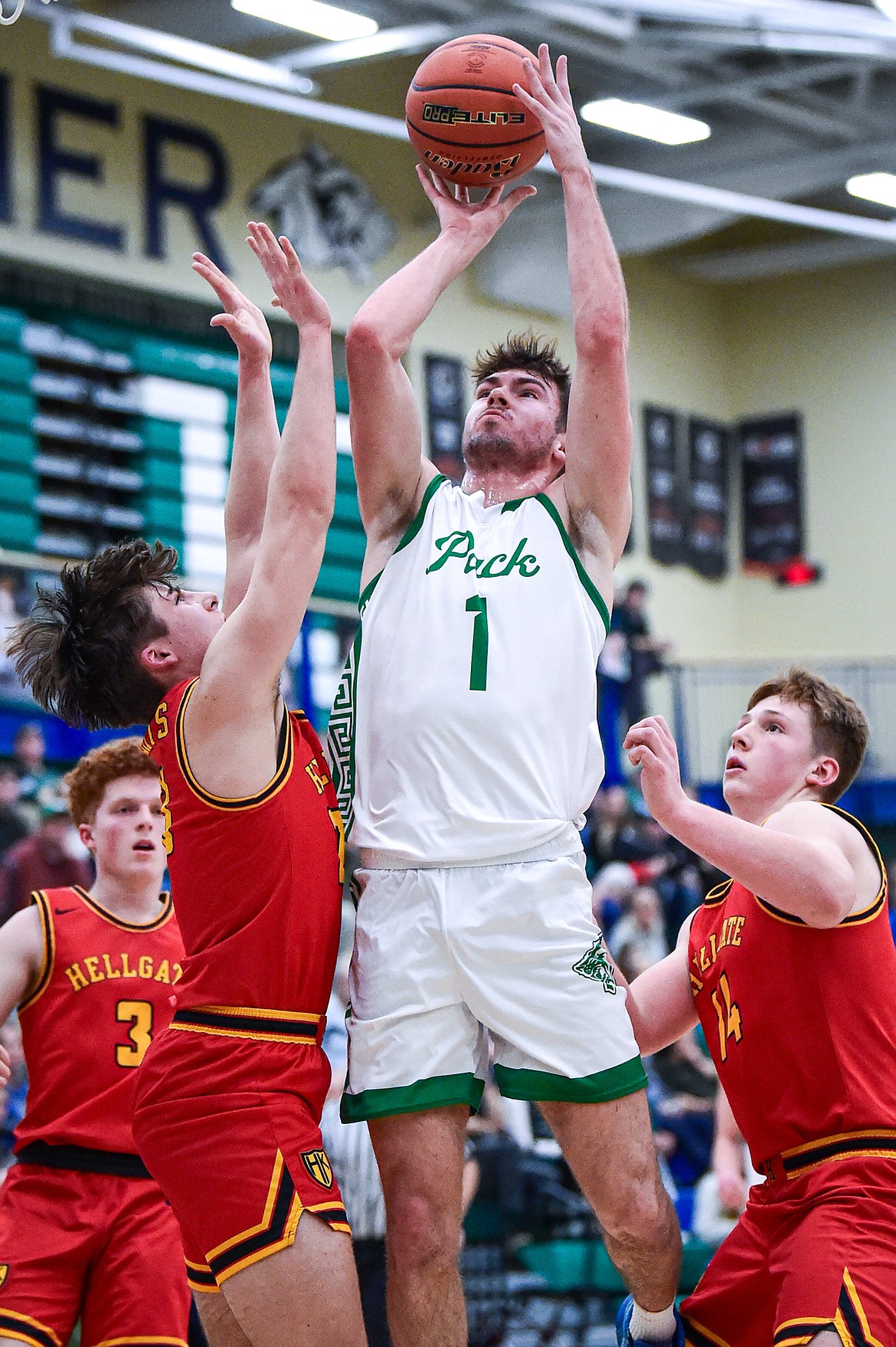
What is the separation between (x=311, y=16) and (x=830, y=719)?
1025 centimetres

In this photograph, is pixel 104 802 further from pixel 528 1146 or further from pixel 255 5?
pixel 255 5

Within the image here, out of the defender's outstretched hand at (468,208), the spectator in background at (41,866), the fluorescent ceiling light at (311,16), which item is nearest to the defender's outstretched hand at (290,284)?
the defender's outstretched hand at (468,208)

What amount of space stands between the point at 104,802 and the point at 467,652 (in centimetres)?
181

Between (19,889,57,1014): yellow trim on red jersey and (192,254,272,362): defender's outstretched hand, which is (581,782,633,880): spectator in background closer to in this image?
(19,889,57,1014): yellow trim on red jersey

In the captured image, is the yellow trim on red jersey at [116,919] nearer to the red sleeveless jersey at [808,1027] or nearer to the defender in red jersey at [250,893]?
the defender in red jersey at [250,893]

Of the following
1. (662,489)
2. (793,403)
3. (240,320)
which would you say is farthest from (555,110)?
(793,403)

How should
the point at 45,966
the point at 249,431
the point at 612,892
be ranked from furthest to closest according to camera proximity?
1. the point at 612,892
2. the point at 45,966
3. the point at 249,431

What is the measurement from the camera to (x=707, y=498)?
19.7 meters

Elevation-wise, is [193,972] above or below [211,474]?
below

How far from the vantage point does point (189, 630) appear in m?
4.21

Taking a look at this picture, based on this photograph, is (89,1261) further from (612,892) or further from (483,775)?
(612,892)

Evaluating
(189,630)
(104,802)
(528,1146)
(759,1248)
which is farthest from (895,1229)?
(528,1146)

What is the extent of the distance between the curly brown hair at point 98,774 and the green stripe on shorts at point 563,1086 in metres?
1.93

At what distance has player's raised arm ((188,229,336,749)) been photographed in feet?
12.6
